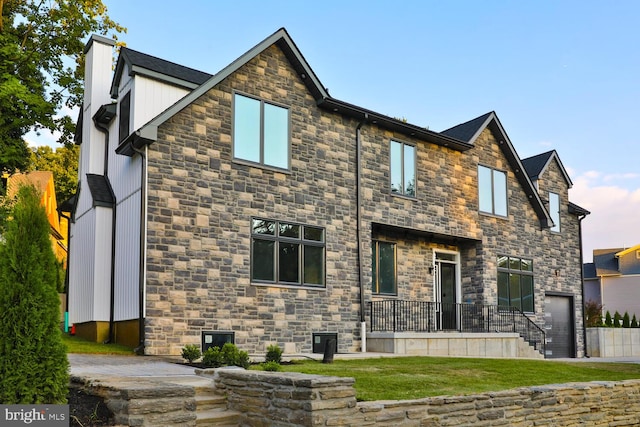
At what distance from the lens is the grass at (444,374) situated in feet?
28.0

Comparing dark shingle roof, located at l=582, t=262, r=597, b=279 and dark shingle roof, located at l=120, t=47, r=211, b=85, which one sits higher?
dark shingle roof, located at l=120, t=47, r=211, b=85

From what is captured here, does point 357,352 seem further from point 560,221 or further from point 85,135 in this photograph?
point 560,221

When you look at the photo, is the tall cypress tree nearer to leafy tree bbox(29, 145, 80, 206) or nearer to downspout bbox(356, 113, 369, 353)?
downspout bbox(356, 113, 369, 353)

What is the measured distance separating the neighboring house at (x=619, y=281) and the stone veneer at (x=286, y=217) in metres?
24.6

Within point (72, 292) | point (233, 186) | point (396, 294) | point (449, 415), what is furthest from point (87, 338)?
point (449, 415)

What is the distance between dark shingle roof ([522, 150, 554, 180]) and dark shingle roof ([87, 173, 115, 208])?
53.6ft

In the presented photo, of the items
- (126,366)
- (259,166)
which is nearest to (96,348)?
(126,366)

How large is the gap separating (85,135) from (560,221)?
1800 centimetres

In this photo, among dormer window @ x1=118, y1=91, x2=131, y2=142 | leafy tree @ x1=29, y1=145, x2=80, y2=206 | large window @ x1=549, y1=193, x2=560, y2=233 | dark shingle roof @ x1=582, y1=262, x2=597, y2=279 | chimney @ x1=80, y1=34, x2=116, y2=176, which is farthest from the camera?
dark shingle roof @ x1=582, y1=262, x2=597, y2=279

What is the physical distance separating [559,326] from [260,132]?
15300 mm

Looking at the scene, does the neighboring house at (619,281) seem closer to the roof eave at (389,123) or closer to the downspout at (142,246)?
the roof eave at (389,123)

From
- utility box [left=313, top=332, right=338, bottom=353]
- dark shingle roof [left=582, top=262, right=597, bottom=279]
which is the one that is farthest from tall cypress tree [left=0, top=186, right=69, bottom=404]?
dark shingle roof [left=582, top=262, right=597, bottom=279]

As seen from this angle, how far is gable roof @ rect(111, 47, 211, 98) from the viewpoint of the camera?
15128 mm

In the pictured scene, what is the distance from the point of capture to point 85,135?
17891 mm
